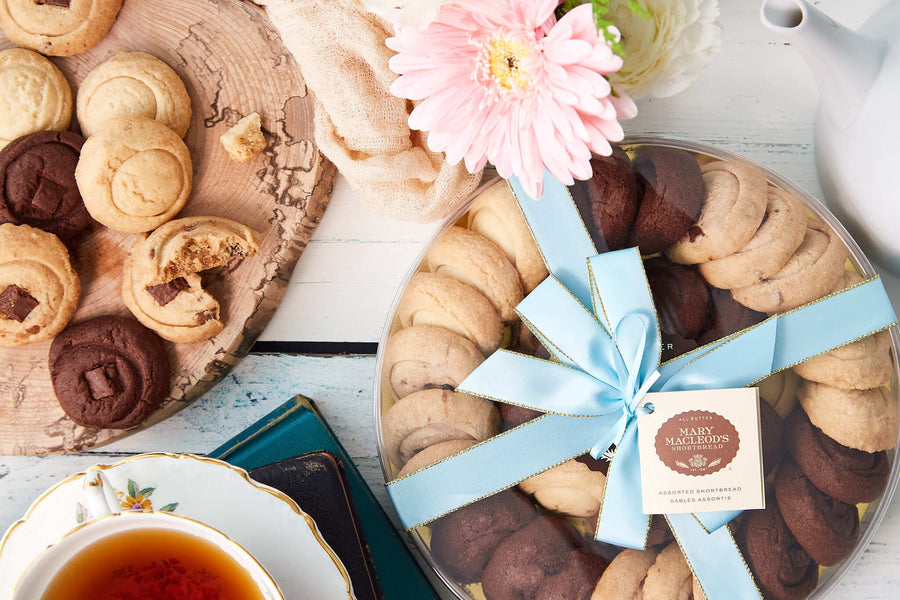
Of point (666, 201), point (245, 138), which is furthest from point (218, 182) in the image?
point (666, 201)

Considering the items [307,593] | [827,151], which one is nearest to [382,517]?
[307,593]

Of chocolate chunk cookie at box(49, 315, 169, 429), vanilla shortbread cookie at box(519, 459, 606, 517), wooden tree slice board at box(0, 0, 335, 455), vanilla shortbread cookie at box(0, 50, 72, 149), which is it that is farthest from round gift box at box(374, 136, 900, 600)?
vanilla shortbread cookie at box(0, 50, 72, 149)

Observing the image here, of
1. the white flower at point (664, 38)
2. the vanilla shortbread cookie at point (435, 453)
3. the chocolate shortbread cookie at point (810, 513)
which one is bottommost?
the chocolate shortbread cookie at point (810, 513)

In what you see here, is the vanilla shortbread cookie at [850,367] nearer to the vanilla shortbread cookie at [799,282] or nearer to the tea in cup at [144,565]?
the vanilla shortbread cookie at [799,282]

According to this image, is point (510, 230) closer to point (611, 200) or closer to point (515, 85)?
point (611, 200)

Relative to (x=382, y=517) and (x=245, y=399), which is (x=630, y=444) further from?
(x=245, y=399)

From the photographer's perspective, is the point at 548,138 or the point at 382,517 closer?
the point at 548,138

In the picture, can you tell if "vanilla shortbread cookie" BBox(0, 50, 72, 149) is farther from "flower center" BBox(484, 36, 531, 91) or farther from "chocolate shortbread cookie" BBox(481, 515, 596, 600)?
"chocolate shortbread cookie" BBox(481, 515, 596, 600)

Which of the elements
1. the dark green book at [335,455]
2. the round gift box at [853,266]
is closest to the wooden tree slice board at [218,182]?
the dark green book at [335,455]
